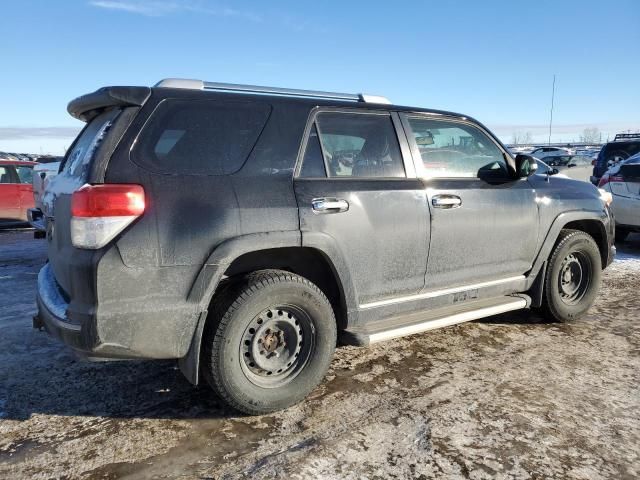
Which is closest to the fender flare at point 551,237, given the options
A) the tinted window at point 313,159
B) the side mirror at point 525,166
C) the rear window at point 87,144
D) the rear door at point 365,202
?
the side mirror at point 525,166

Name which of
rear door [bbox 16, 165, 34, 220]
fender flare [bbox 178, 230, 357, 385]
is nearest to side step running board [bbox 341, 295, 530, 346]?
fender flare [bbox 178, 230, 357, 385]

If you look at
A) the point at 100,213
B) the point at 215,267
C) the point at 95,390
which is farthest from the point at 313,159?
the point at 95,390

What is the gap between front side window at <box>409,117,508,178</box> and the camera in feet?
12.2

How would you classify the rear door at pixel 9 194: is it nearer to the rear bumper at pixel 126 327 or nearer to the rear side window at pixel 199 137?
the rear bumper at pixel 126 327

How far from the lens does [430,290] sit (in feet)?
12.0

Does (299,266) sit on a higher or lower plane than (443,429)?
higher

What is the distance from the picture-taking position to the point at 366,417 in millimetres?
2912

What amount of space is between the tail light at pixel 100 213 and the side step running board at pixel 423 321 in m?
1.56

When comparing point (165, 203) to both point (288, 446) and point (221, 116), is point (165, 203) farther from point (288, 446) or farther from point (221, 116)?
point (288, 446)

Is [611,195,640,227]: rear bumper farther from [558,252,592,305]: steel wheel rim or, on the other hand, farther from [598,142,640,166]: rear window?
[598,142,640,166]: rear window

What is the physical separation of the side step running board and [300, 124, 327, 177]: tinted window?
3.44 feet

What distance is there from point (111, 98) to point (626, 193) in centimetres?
809

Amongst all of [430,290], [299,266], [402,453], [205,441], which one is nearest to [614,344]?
[430,290]

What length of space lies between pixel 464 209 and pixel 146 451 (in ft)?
8.70
